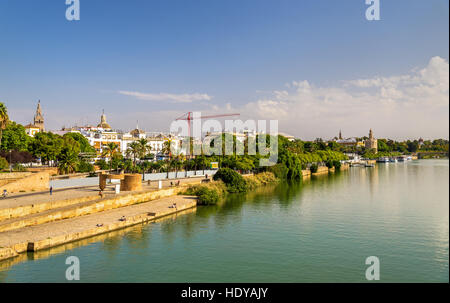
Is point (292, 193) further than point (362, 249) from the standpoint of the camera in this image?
Yes

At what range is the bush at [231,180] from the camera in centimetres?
5012

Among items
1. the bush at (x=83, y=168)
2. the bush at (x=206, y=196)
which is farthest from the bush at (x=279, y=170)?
the bush at (x=83, y=168)

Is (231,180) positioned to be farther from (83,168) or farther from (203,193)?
(83,168)

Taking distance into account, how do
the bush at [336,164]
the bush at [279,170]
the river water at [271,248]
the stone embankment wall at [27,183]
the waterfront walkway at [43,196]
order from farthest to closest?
1. the bush at [336,164]
2. the bush at [279,170]
3. the stone embankment wall at [27,183]
4. the waterfront walkway at [43,196]
5. the river water at [271,248]

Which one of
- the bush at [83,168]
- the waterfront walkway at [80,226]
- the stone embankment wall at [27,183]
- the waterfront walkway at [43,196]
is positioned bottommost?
the waterfront walkway at [80,226]

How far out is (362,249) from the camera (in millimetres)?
22875

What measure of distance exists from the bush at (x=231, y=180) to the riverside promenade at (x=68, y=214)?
40.0 feet

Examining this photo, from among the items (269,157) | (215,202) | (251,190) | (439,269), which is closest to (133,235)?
(215,202)

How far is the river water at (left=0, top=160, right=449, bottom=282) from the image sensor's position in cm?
1845

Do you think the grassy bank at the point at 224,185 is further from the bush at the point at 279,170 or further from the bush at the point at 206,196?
the bush at the point at 279,170

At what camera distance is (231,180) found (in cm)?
5028

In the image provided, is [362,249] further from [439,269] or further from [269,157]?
[269,157]

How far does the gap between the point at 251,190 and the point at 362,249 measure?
102 ft

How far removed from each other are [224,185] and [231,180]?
1.48 m
